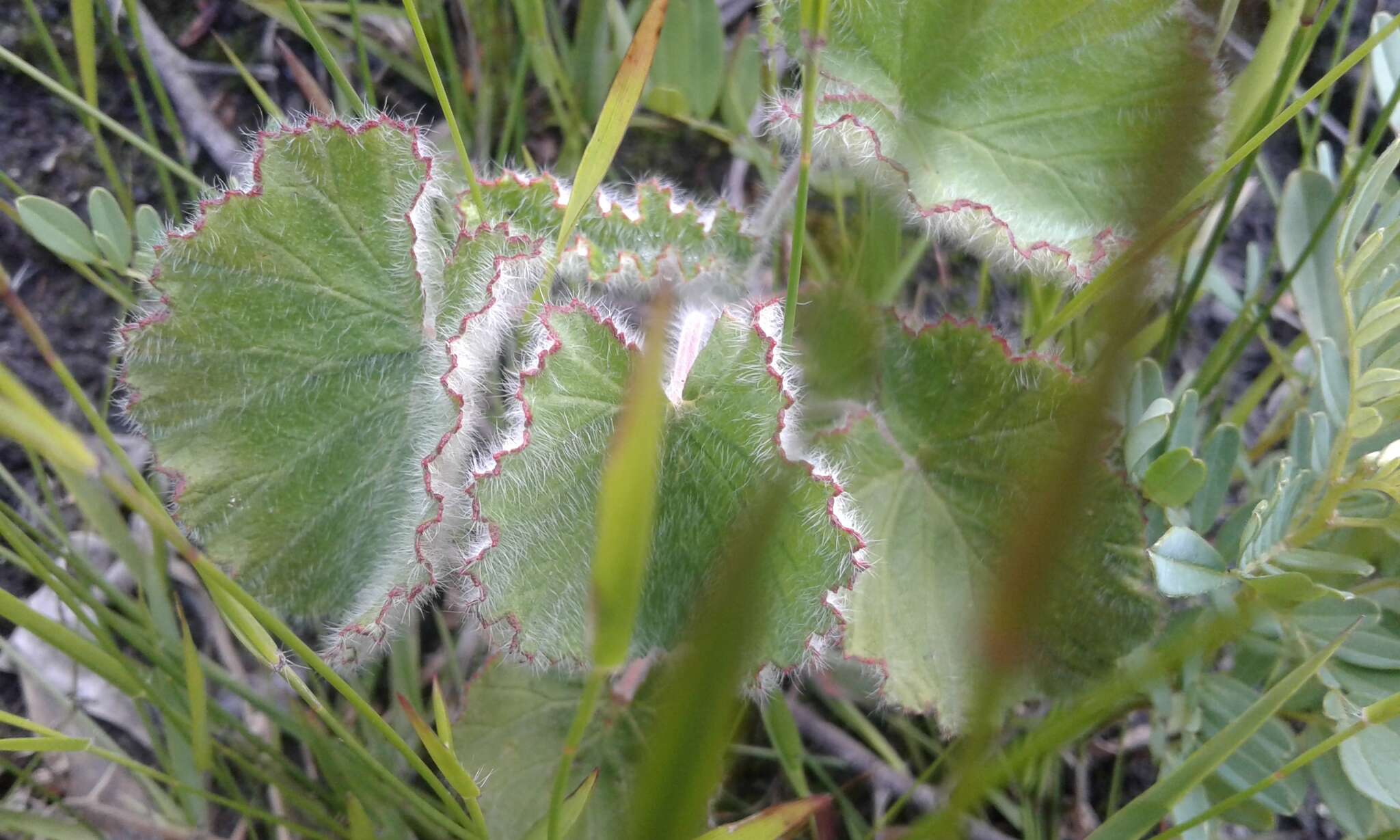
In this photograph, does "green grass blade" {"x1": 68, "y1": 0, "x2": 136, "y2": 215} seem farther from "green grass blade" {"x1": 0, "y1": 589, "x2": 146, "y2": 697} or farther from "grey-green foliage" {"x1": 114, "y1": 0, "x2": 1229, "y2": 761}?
"green grass blade" {"x1": 0, "y1": 589, "x2": 146, "y2": 697}

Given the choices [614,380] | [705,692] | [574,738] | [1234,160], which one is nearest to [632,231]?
[614,380]

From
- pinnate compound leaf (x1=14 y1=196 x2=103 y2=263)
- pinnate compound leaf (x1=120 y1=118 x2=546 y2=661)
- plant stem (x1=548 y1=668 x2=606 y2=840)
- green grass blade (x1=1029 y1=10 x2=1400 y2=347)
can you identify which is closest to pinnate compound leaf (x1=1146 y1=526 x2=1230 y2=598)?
green grass blade (x1=1029 y1=10 x2=1400 y2=347)

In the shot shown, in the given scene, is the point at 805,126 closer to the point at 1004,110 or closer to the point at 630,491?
the point at 1004,110

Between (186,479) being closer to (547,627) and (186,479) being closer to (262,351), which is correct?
(262,351)

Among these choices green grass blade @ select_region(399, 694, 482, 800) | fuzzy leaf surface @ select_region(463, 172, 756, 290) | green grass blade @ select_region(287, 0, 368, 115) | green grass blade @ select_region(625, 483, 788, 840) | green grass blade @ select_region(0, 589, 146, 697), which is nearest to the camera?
green grass blade @ select_region(625, 483, 788, 840)

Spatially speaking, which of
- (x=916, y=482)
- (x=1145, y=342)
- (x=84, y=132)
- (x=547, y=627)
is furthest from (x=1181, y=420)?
(x=84, y=132)

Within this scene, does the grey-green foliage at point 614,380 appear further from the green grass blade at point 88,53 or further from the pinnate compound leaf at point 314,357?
the green grass blade at point 88,53

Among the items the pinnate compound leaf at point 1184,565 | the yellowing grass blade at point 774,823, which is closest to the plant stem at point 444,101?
the yellowing grass blade at point 774,823
